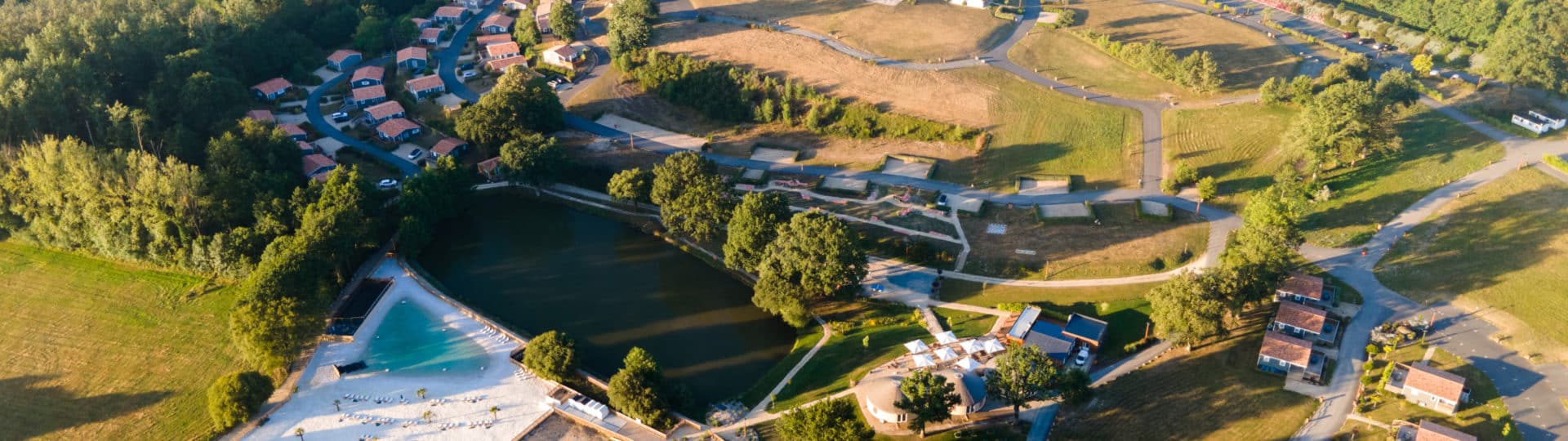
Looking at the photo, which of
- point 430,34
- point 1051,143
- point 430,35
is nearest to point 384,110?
point 430,35

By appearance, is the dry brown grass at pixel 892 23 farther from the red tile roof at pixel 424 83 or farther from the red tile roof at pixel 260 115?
the red tile roof at pixel 260 115

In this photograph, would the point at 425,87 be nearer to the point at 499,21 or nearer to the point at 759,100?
the point at 499,21

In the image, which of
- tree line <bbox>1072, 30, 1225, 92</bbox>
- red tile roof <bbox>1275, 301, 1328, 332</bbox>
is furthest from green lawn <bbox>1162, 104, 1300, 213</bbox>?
red tile roof <bbox>1275, 301, 1328, 332</bbox>

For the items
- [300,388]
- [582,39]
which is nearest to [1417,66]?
[582,39]

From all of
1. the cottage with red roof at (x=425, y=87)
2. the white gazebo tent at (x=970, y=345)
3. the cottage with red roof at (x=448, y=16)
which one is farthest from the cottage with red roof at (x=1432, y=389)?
the cottage with red roof at (x=448, y=16)

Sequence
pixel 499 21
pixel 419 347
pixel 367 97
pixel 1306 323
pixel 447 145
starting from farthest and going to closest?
pixel 499 21
pixel 367 97
pixel 447 145
pixel 419 347
pixel 1306 323

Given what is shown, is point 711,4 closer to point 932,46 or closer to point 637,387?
point 932,46

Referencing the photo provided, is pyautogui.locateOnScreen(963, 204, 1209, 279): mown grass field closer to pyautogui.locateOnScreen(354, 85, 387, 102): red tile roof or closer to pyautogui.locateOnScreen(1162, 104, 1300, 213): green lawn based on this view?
pyautogui.locateOnScreen(1162, 104, 1300, 213): green lawn
